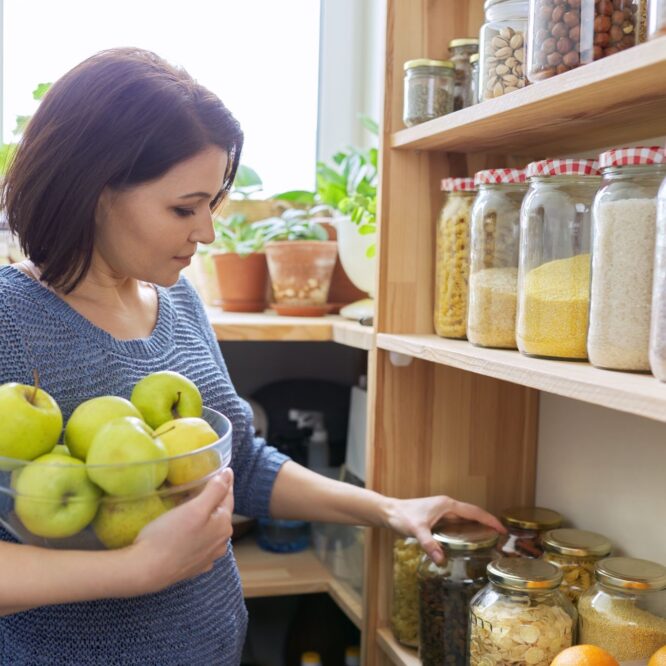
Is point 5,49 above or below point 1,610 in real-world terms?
above

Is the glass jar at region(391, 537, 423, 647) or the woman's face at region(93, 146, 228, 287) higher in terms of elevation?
the woman's face at region(93, 146, 228, 287)

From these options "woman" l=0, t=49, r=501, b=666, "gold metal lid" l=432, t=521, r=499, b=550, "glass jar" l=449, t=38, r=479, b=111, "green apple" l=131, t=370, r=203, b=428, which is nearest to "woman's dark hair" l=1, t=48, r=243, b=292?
"woman" l=0, t=49, r=501, b=666

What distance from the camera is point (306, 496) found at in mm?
1230

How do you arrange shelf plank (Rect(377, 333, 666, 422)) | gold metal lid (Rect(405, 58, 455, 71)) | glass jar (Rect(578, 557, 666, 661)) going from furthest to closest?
gold metal lid (Rect(405, 58, 455, 71)), glass jar (Rect(578, 557, 666, 661)), shelf plank (Rect(377, 333, 666, 422))

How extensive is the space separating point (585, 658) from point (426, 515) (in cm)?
36

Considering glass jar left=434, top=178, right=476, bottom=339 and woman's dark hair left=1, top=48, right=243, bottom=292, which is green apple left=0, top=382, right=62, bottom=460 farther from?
glass jar left=434, top=178, right=476, bottom=339

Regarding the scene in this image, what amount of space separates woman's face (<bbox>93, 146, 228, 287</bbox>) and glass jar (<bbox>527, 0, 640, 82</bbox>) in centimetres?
43

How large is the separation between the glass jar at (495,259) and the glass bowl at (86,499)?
365mm

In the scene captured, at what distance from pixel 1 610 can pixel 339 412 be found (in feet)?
3.59

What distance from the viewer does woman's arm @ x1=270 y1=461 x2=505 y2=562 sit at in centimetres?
114

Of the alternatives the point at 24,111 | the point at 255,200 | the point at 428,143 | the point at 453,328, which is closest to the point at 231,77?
the point at 255,200

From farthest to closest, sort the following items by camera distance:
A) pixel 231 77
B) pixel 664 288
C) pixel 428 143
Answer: pixel 231 77 → pixel 428 143 → pixel 664 288

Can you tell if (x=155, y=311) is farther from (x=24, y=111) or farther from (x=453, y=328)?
(x=24, y=111)

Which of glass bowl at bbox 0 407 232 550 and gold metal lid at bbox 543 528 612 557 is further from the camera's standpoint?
gold metal lid at bbox 543 528 612 557
